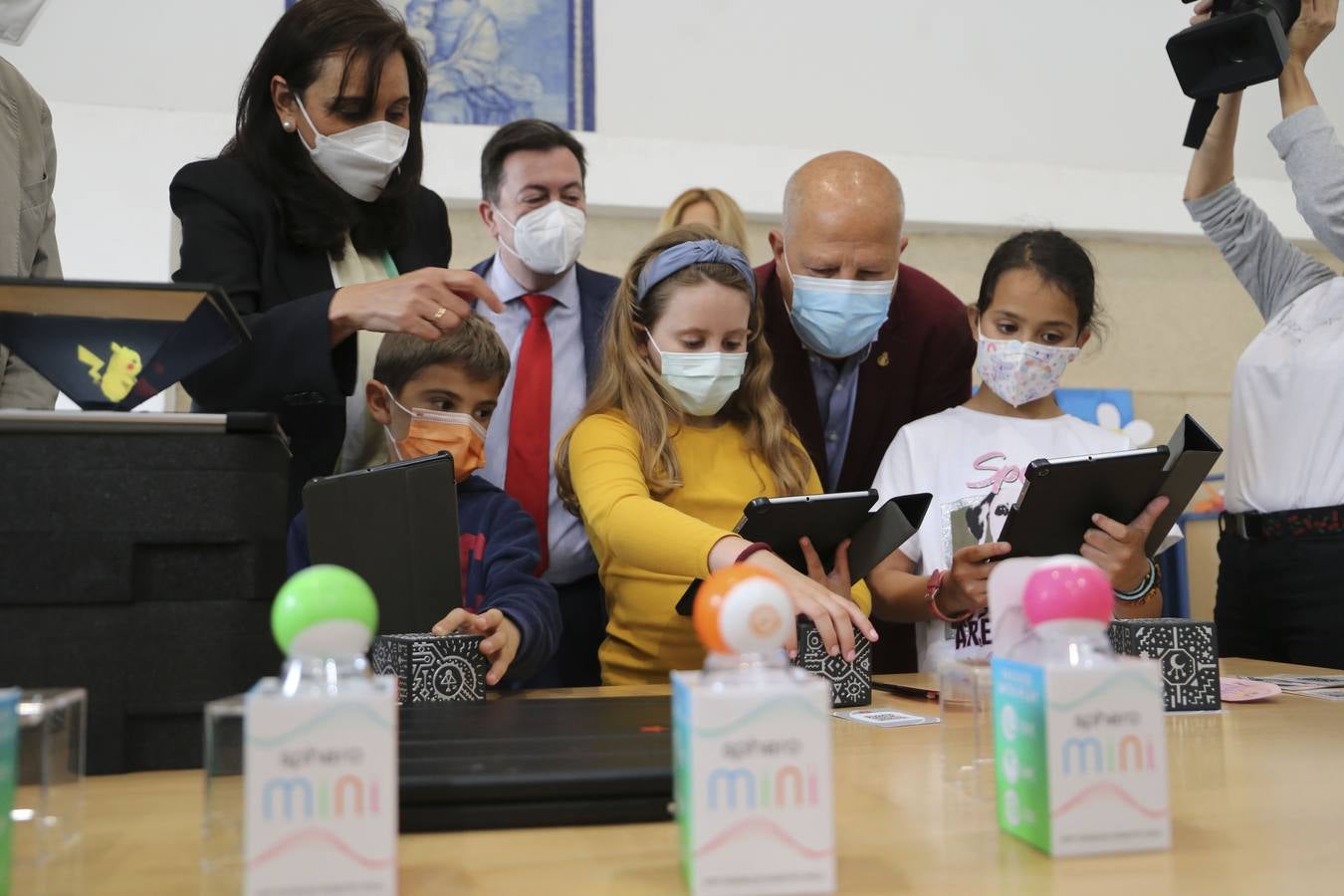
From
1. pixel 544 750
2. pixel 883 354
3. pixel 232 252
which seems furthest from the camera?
pixel 883 354

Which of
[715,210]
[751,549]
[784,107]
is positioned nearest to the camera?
[751,549]

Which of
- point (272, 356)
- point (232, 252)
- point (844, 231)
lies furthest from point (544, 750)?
point (844, 231)

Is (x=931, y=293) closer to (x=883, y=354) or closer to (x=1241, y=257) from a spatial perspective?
(x=883, y=354)

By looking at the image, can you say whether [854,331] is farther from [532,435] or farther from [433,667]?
[433,667]

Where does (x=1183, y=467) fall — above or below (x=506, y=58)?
below

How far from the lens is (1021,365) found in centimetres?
178

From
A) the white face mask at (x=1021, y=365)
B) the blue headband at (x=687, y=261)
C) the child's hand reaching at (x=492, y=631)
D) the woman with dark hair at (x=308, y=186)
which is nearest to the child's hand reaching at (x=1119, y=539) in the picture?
the white face mask at (x=1021, y=365)

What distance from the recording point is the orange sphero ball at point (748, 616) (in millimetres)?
556

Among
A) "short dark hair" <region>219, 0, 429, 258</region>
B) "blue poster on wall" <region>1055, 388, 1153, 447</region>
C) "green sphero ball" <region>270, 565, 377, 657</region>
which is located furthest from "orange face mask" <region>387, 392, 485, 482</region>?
"blue poster on wall" <region>1055, 388, 1153, 447</region>

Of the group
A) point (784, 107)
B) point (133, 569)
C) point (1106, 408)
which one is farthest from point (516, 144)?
point (1106, 408)

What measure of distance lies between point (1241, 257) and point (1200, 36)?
0.46 m

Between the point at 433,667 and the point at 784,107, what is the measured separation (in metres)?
3.27

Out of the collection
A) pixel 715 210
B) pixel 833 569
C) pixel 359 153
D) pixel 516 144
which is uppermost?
pixel 715 210

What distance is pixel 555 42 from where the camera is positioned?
3.78 meters
